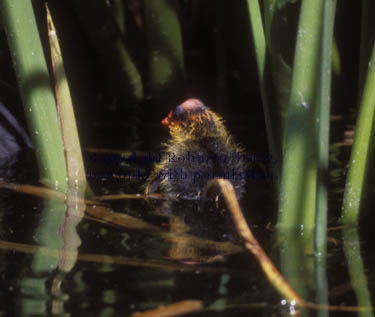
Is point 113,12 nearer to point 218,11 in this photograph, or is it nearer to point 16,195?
point 218,11

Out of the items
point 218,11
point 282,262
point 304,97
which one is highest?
point 218,11

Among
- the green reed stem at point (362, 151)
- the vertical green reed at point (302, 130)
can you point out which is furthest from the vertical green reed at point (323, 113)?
the green reed stem at point (362, 151)

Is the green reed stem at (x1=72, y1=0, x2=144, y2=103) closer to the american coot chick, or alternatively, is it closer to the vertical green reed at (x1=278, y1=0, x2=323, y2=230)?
the american coot chick

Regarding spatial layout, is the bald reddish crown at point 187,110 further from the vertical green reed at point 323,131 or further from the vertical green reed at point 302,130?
the vertical green reed at point 323,131

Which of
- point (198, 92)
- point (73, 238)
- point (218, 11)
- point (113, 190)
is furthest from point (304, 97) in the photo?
point (198, 92)

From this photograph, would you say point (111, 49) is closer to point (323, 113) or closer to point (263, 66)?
point (263, 66)

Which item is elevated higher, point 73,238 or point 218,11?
point 218,11

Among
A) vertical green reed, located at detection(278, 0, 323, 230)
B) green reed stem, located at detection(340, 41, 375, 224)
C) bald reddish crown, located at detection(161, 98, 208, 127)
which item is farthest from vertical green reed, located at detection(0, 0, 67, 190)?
green reed stem, located at detection(340, 41, 375, 224)
